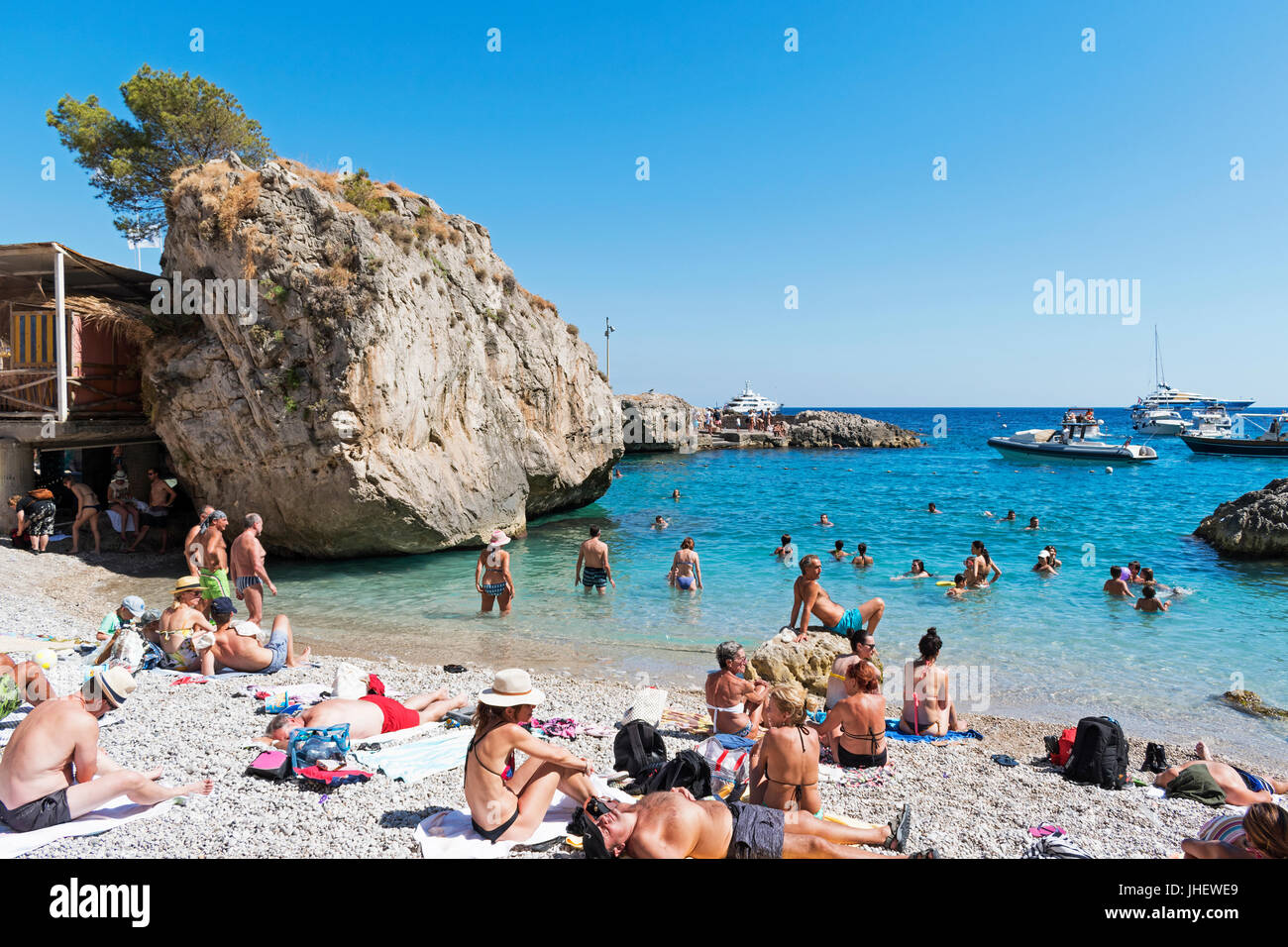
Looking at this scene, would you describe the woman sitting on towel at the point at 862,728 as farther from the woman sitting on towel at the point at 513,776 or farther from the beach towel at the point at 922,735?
the woman sitting on towel at the point at 513,776

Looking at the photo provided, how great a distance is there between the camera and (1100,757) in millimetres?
6387

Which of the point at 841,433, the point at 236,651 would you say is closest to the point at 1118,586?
the point at 236,651

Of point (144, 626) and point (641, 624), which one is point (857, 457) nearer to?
point (641, 624)

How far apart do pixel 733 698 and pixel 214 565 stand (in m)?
8.81

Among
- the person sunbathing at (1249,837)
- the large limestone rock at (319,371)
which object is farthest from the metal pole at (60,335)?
the person sunbathing at (1249,837)

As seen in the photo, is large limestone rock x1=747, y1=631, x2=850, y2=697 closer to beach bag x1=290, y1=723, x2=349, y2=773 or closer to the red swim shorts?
the red swim shorts

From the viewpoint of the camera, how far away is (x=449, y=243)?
1975 centimetres

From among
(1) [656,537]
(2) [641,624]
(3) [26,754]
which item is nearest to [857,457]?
(1) [656,537]

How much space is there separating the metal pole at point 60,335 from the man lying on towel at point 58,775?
1337 cm

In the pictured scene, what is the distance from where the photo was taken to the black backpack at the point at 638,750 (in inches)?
234

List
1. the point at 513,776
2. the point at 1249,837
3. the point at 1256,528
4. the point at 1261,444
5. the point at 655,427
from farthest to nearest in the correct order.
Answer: the point at 655,427, the point at 1261,444, the point at 1256,528, the point at 513,776, the point at 1249,837

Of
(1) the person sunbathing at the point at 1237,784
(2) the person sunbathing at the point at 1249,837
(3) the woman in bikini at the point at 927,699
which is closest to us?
(2) the person sunbathing at the point at 1249,837

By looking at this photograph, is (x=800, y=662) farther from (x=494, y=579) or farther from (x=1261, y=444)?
(x=1261, y=444)
